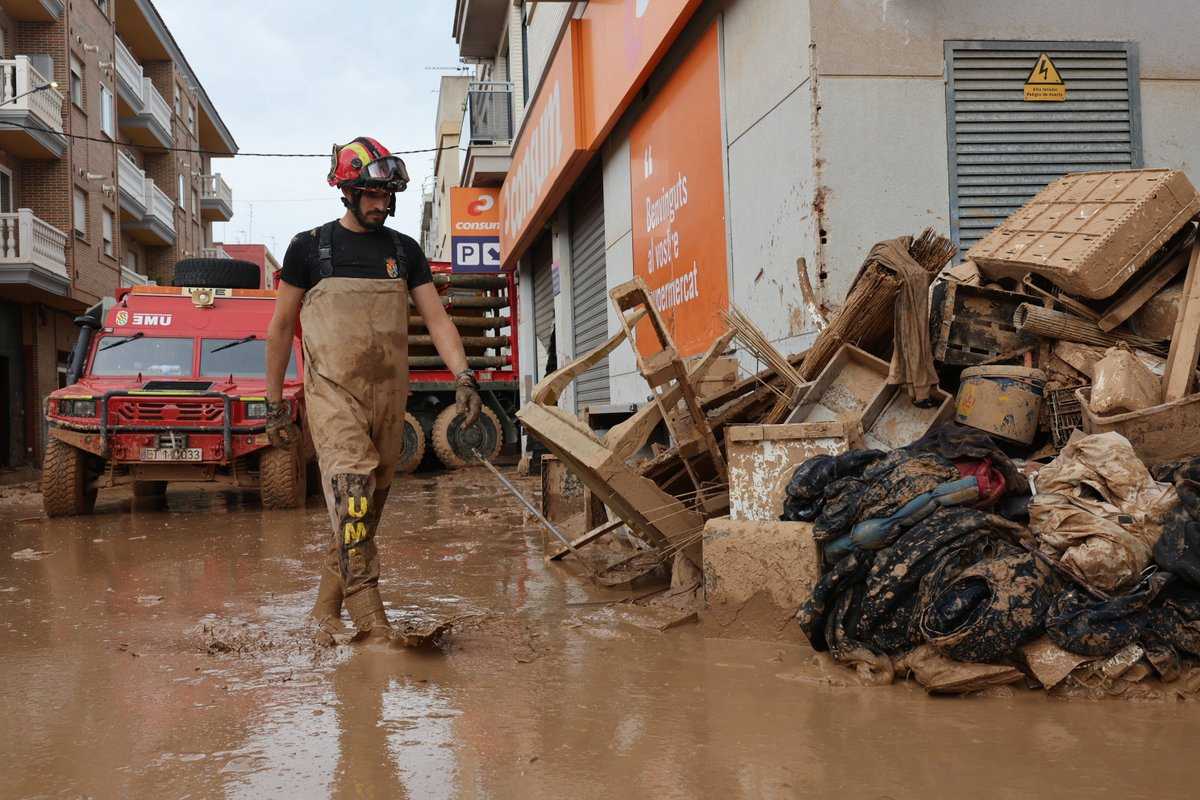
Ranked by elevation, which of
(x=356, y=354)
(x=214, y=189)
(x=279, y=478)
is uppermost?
(x=214, y=189)

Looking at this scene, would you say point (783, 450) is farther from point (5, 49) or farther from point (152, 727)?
point (5, 49)

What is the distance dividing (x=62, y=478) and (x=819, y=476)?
8.01 metres

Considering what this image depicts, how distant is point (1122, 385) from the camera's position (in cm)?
382

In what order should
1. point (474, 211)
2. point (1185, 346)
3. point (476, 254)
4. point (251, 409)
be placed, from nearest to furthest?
point (1185, 346) < point (251, 409) < point (476, 254) < point (474, 211)

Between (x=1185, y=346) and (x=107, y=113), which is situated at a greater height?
(x=107, y=113)

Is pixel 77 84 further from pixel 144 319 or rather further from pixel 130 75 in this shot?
pixel 144 319

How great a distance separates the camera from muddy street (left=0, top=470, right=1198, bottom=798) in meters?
2.38

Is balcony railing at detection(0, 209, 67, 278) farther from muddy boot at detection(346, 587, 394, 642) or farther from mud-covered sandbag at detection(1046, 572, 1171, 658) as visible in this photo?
mud-covered sandbag at detection(1046, 572, 1171, 658)

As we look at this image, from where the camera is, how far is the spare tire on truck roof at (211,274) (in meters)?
12.0

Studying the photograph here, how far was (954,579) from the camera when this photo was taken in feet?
10.6

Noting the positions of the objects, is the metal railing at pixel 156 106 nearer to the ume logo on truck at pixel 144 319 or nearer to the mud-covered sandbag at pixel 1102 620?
the ume logo on truck at pixel 144 319

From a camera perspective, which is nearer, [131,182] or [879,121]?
[879,121]

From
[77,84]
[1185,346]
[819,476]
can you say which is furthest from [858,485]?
[77,84]

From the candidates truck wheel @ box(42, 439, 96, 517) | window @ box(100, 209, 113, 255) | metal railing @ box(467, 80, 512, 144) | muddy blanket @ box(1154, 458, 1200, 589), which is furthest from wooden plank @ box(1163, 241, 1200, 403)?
window @ box(100, 209, 113, 255)
